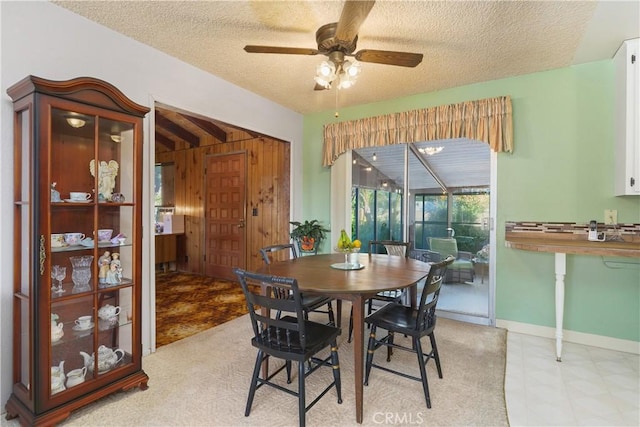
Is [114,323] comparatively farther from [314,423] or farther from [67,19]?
[67,19]

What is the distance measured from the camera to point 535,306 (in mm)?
3086

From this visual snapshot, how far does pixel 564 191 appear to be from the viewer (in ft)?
9.79

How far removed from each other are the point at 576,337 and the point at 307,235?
9.95ft

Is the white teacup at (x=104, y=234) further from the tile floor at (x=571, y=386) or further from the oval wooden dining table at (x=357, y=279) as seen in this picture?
the tile floor at (x=571, y=386)

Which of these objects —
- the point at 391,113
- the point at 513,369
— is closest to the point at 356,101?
the point at 391,113

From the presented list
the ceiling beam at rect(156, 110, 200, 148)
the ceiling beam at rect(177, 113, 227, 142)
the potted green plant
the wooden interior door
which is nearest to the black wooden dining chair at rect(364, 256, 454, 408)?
the potted green plant

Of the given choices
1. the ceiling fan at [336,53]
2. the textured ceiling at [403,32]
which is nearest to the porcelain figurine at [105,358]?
the ceiling fan at [336,53]

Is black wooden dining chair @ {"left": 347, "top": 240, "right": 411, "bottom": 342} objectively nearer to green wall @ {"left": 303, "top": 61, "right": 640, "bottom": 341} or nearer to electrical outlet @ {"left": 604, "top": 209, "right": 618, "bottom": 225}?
green wall @ {"left": 303, "top": 61, "right": 640, "bottom": 341}

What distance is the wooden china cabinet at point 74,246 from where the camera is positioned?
169cm

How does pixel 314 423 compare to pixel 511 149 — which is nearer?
pixel 314 423

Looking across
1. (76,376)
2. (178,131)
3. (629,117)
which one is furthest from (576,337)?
(178,131)

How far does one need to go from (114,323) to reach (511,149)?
3778 mm

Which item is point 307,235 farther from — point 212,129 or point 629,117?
point 629,117

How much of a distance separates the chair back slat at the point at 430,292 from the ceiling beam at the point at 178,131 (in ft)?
16.1
